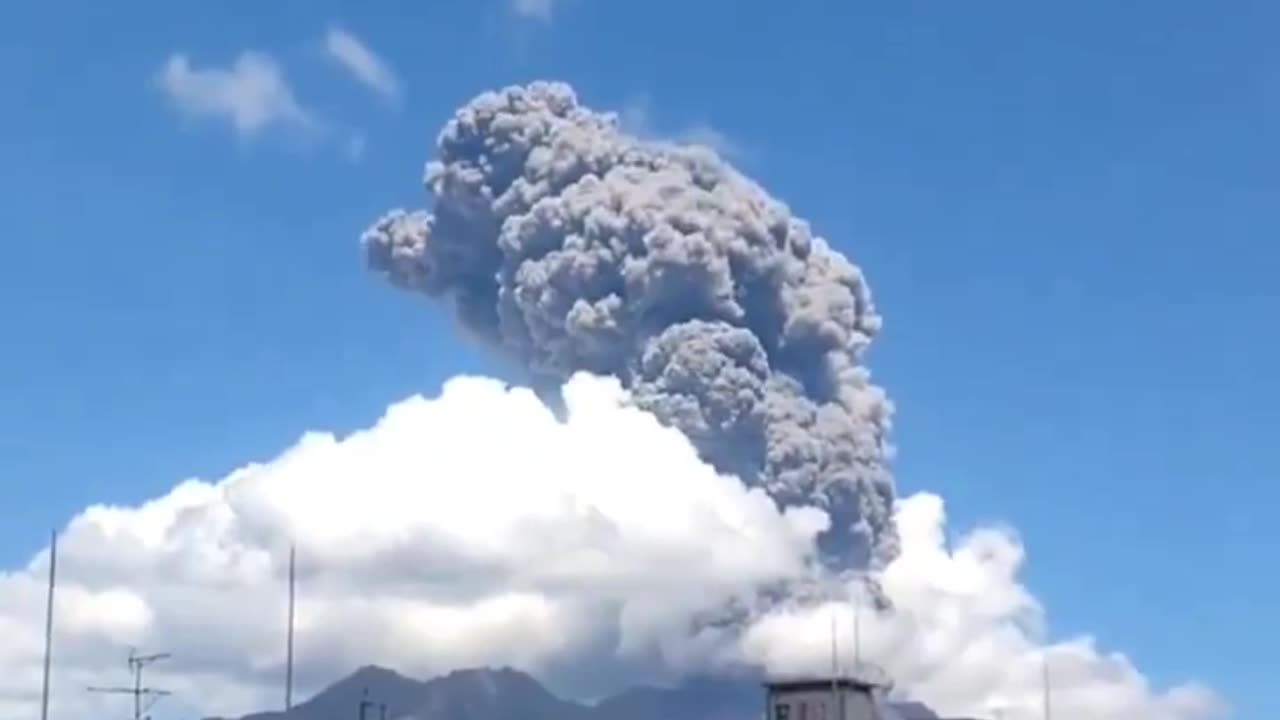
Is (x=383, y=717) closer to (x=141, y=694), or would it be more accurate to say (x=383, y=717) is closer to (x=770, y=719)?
(x=141, y=694)

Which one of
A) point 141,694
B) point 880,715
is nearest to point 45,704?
point 141,694

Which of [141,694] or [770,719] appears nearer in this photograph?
[770,719]

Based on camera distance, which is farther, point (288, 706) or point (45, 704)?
point (288, 706)

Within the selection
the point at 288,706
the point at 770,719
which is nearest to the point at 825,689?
the point at 770,719

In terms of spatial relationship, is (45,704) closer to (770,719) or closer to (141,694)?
(141,694)

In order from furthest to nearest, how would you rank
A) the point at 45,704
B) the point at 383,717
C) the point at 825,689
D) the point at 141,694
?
1. the point at 383,717
2. the point at 141,694
3. the point at 825,689
4. the point at 45,704

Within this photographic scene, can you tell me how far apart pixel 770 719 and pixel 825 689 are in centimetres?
272

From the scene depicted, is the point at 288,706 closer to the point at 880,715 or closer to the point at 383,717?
the point at 383,717

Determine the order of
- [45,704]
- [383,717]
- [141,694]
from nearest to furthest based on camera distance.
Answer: [45,704] → [141,694] → [383,717]

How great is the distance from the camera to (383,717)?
136500mm

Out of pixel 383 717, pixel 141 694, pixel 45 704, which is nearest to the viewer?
pixel 45 704

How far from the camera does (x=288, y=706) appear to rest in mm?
121875

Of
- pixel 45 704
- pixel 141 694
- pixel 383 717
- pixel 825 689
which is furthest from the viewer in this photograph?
pixel 383 717

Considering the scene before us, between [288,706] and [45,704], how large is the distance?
78.6 feet
